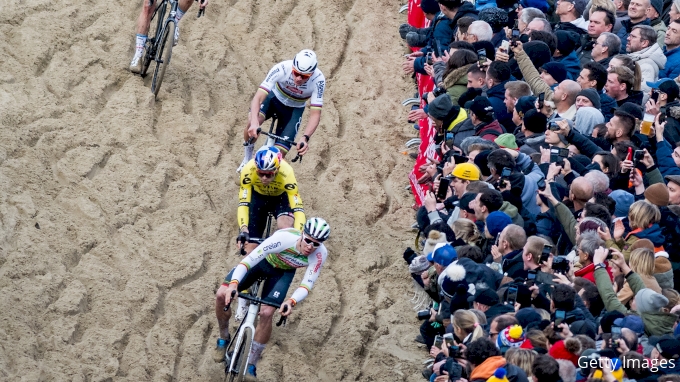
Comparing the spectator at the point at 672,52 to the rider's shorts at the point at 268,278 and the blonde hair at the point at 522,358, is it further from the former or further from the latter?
the blonde hair at the point at 522,358

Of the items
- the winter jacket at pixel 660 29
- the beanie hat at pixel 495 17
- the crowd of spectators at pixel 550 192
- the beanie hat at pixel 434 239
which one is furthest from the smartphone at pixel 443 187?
the winter jacket at pixel 660 29

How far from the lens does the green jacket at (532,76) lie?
12227 millimetres

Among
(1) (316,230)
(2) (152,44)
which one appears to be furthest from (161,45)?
(1) (316,230)

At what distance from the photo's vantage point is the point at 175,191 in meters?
13.2

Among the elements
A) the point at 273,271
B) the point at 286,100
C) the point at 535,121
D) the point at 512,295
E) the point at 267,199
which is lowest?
the point at 273,271

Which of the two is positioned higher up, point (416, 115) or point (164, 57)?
point (416, 115)

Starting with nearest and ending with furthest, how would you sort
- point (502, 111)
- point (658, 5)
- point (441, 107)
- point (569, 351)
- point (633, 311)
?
1. point (569, 351)
2. point (633, 311)
3. point (441, 107)
4. point (502, 111)
5. point (658, 5)

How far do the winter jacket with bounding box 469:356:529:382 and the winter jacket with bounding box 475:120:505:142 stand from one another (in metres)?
3.95

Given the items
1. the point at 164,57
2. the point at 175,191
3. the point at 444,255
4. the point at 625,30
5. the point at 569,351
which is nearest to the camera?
the point at 569,351

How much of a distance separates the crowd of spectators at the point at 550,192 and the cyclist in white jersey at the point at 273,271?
1.06 m

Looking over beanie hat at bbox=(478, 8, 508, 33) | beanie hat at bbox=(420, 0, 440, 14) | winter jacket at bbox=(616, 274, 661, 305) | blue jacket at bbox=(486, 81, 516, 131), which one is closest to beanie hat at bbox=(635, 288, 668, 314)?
winter jacket at bbox=(616, 274, 661, 305)

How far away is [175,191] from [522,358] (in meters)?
6.46

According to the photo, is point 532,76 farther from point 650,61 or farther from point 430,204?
point 430,204

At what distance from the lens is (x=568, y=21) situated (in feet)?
45.7
